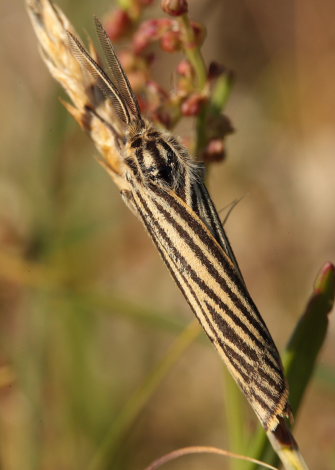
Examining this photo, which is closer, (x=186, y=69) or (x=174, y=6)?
(x=174, y=6)

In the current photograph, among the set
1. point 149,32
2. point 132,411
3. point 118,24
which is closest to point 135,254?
point 132,411

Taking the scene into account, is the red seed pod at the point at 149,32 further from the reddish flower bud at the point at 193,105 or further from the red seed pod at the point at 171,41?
the reddish flower bud at the point at 193,105

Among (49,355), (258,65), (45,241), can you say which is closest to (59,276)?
(45,241)

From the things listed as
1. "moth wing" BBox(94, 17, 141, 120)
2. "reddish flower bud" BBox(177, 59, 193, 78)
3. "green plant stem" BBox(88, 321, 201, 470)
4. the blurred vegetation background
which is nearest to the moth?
"moth wing" BBox(94, 17, 141, 120)

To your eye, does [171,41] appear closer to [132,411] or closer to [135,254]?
[132,411]

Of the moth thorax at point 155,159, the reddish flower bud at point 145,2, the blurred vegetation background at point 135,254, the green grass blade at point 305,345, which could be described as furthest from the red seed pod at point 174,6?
the blurred vegetation background at point 135,254
